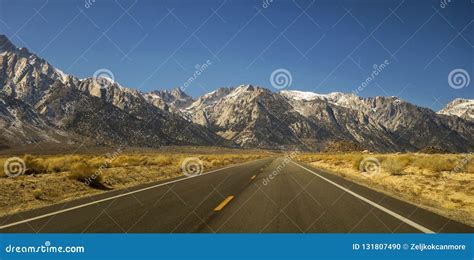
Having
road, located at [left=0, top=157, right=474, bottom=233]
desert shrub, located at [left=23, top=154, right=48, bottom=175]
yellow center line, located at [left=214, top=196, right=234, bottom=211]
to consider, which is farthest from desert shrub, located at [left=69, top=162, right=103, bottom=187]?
yellow center line, located at [left=214, top=196, right=234, bottom=211]

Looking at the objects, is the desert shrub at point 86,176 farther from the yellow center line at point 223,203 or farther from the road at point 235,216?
the yellow center line at point 223,203

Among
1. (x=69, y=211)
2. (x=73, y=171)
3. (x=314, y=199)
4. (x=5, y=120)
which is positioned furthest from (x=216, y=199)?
(x=5, y=120)

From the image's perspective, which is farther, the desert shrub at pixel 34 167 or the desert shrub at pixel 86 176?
the desert shrub at pixel 34 167

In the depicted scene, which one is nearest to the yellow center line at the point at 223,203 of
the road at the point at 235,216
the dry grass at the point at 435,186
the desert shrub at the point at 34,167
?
the road at the point at 235,216

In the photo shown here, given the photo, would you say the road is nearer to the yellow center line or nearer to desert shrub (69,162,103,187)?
the yellow center line

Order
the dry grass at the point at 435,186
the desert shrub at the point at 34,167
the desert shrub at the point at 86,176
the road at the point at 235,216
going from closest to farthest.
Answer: the road at the point at 235,216
the dry grass at the point at 435,186
the desert shrub at the point at 86,176
the desert shrub at the point at 34,167

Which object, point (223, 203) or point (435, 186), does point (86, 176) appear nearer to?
point (223, 203)

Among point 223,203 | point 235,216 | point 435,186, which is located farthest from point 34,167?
point 435,186

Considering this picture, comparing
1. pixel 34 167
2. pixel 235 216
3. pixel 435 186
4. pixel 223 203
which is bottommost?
pixel 34 167

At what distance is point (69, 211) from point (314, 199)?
6.99m

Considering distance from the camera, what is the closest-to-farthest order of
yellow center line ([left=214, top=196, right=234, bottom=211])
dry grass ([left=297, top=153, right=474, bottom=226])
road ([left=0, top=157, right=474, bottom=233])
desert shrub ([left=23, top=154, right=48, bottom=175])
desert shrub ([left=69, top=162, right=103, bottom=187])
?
road ([left=0, top=157, right=474, bottom=233]), yellow center line ([left=214, top=196, right=234, bottom=211]), dry grass ([left=297, top=153, right=474, bottom=226]), desert shrub ([left=69, top=162, right=103, bottom=187]), desert shrub ([left=23, top=154, right=48, bottom=175])

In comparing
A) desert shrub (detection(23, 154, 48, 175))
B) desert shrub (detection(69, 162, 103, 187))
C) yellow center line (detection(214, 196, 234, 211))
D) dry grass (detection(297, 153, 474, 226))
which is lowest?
desert shrub (detection(23, 154, 48, 175))

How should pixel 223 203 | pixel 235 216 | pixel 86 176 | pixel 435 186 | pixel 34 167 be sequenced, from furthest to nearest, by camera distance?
pixel 34 167 < pixel 86 176 < pixel 435 186 < pixel 223 203 < pixel 235 216
